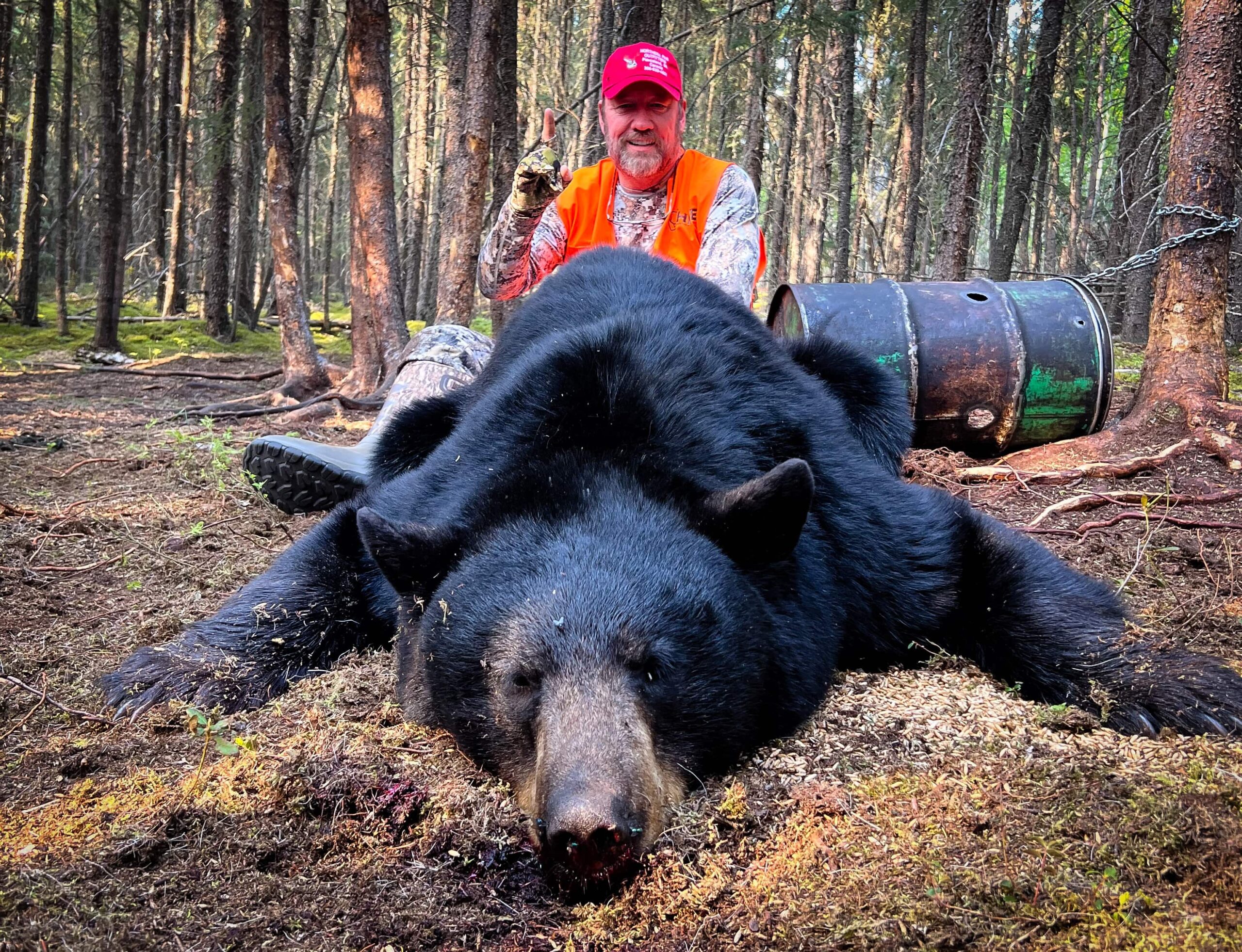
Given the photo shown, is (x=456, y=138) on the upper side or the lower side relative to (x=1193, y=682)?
upper

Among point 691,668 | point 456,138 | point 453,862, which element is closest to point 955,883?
point 691,668

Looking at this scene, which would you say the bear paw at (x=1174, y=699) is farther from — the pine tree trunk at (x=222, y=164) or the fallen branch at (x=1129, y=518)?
the pine tree trunk at (x=222, y=164)

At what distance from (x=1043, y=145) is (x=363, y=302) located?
39.7 ft

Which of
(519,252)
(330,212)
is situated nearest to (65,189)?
(330,212)

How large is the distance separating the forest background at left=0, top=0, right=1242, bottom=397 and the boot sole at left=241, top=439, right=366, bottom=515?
140 inches

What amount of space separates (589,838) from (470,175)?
297 inches

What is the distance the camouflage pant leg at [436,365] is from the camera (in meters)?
5.03

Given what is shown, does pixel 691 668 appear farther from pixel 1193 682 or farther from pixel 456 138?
pixel 456 138

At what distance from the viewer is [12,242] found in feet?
89.4

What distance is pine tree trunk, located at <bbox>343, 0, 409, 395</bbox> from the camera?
28.6ft

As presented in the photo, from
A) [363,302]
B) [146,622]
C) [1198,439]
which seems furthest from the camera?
[363,302]

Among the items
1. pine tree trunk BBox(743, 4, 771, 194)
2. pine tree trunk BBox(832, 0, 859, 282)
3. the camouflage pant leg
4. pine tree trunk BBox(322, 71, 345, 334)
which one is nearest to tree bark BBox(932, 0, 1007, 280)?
pine tree trunk BBox(832, 0, 859, 282)

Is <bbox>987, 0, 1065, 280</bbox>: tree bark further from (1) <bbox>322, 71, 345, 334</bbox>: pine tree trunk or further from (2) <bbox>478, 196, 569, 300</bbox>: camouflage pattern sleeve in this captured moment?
(1) <bbox>322, 71, 345, 334</bbox>: pine tree trunk

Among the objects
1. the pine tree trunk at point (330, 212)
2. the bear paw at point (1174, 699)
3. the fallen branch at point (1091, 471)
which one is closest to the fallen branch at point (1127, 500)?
the fallen branch at point (1091, 471)
